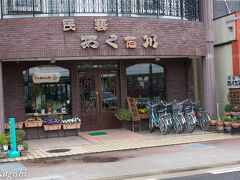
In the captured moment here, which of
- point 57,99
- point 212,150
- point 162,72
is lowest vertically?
point 212,150

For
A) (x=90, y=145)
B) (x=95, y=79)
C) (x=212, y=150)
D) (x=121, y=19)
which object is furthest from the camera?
(x=95, y=79)

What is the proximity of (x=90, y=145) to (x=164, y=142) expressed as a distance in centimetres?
260

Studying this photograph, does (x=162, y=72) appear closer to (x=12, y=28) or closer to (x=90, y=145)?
(x=90, y=145)

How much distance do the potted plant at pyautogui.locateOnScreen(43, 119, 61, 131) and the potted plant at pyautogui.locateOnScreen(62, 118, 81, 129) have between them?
9.5 inches

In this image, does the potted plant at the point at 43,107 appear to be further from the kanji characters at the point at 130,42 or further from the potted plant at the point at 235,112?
the potted plant at the point at 235,112

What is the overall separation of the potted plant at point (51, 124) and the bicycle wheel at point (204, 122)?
589 cm

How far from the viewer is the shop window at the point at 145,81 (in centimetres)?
1590

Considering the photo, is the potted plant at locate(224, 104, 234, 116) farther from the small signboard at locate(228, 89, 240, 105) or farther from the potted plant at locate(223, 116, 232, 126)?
the potted plant at locate(223, 116, 232, 126)

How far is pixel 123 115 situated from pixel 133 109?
640mm

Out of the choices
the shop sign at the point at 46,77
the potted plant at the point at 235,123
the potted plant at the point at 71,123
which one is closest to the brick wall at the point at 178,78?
the potted plant at the point at 235,123

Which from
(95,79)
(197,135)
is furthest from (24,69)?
(197,135)

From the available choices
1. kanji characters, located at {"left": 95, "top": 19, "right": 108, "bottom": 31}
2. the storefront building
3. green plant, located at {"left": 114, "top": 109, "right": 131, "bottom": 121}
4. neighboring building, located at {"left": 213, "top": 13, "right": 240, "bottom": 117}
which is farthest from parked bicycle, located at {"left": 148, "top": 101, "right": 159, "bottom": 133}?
kanji characters, located at {"left": 95, "top": 19, "right": 108, "bottom": 31}

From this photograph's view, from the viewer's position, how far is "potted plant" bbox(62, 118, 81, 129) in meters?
14.2

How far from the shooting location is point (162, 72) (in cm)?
1639
